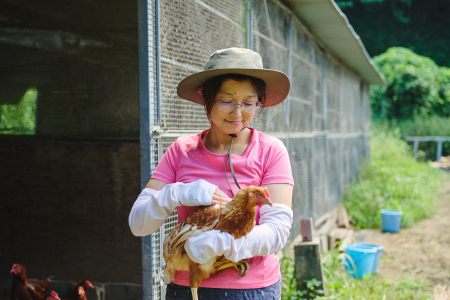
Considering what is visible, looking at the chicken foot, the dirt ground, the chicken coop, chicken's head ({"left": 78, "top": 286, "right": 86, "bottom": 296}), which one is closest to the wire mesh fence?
the chicken coop

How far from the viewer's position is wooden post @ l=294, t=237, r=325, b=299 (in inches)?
143

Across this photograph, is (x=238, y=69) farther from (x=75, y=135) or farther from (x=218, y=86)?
(x=75, y=135)

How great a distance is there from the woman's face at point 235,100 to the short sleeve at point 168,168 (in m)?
0.23

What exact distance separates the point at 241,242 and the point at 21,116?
12.4 ft

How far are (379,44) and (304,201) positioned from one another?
2736cm

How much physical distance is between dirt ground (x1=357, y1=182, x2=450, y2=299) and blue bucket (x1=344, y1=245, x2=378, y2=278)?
0.53 m

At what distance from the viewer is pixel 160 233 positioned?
240 centimetres

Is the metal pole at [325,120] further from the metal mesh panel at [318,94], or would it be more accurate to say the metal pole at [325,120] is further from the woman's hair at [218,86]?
the woman's hair at [218,86]

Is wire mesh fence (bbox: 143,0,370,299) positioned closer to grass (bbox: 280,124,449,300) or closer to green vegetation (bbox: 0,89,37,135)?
grass (bbox: 280,124,449,300)

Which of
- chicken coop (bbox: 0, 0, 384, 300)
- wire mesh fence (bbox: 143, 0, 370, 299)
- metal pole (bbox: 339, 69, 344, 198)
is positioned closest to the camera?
wire mesh fence (bbox: 143, 0, 370, 299)

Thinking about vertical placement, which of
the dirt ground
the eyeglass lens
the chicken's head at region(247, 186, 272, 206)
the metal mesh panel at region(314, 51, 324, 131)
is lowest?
the dirt ground

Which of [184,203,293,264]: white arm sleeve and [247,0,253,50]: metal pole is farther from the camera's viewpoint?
[247,0,253,50]: metal pole

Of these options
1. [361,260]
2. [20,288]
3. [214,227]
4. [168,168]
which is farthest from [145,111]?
[361,260]

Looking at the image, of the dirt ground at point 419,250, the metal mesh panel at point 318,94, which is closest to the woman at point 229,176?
the dirt ground at point 419,250
